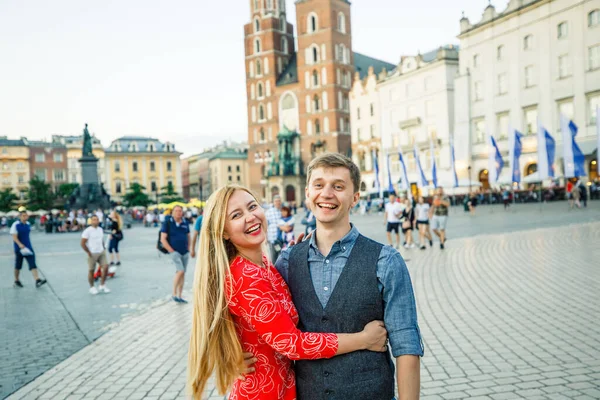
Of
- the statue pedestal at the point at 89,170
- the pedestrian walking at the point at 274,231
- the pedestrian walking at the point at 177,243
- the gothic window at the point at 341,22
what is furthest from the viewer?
the gothic window at the point at 341,22

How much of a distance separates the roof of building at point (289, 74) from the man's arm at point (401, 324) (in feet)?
224

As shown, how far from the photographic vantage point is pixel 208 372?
2244 mm

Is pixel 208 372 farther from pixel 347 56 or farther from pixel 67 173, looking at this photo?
pixel 67 173

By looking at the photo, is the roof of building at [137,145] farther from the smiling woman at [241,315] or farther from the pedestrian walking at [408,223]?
the smiling woman at [241,315]

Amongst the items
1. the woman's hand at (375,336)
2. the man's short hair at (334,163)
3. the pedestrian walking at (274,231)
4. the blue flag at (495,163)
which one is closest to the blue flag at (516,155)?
the blue flag at (495,163)

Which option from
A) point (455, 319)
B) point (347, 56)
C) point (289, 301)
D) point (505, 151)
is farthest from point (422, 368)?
point (347, 56)

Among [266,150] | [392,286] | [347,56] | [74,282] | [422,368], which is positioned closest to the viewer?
[392,286]

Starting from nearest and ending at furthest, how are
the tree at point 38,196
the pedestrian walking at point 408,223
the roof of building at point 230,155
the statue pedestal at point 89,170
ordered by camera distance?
1. the pedestrian walking at point 408,223
2. the statue pedestal at point 89,170
3. the tree at point 38,196
4. the roof of building at point 230,155

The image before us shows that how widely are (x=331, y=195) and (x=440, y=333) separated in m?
4.49

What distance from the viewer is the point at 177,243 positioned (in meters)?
8.88

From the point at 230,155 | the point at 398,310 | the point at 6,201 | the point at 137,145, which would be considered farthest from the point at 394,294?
the point at 230,155

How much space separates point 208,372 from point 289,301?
504mm

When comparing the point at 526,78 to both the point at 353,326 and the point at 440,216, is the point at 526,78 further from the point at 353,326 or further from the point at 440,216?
the point at 353,326

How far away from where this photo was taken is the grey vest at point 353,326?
2010mm
